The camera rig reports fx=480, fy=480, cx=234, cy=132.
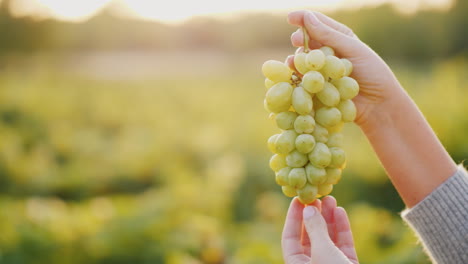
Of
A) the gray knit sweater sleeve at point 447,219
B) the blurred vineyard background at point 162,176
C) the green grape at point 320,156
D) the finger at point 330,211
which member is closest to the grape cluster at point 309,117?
the green grape at point 320,156

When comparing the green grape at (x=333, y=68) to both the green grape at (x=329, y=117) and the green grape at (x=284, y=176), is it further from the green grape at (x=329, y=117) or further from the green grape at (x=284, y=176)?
the green grape at (x=284, y=176)

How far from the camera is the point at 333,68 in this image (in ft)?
4.11

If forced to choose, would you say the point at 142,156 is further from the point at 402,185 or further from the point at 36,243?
the point at 402,185

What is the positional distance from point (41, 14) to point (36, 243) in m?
15.7

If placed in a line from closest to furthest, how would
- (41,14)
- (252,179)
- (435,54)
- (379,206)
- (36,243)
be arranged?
(36,243), (379,206), (252,179), (435,54), (41,14)

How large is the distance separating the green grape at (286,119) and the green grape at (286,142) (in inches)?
0.5

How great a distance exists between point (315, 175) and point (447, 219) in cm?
62

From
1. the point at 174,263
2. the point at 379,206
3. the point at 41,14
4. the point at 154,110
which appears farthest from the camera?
the point at 41,14

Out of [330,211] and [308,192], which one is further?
[330,211]

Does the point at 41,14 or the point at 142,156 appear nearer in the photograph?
the point at 142,156

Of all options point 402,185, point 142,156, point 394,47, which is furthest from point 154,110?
point 394,47

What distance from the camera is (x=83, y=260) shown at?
331 cm

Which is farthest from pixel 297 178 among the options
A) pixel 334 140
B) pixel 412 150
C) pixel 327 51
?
pixel 412 150

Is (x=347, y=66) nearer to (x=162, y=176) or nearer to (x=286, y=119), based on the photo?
(x=286, y=119)
